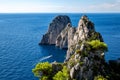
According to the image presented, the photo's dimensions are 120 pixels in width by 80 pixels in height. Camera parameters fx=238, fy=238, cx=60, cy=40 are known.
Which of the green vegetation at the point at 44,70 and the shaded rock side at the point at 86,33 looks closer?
the green vegetation at the point at 44,70

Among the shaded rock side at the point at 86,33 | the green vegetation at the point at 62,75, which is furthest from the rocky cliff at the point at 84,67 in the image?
the shaded rock side at the point at 86,33

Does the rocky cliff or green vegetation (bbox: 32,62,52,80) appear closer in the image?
the rocky cliff

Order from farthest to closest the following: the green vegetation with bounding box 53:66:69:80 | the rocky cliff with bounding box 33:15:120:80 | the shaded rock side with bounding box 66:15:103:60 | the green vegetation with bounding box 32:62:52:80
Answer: the shaded rock side with bounding box 66:15:103:60
the green vegetation with bounding box 32:62:52:80
the green vegetation with bounding box 53:66:69:80
the rocky cliff with bounding box 33:15:120:80

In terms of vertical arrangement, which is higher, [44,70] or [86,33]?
[86,33]

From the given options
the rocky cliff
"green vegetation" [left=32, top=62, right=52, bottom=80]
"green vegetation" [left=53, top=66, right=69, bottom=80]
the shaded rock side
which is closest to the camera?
the rocky cliff

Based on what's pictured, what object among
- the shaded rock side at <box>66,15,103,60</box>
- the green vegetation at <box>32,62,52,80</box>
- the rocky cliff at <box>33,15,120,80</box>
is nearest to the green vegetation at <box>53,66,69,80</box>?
the rocky cliff at <box>33,15,120,80</box>

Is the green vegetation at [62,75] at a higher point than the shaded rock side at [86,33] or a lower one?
lower

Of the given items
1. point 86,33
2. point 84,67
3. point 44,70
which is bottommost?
point 44,70

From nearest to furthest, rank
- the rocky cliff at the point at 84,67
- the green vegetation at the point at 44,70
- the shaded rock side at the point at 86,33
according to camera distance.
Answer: the rocky cliff at the point at 84,67 < the green vegetation at the point at 44,70 < the shaded rock side at the point at 86,33

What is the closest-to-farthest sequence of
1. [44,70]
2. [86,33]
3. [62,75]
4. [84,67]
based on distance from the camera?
[84,67] < [62,75] < [44,70] < [86,33]

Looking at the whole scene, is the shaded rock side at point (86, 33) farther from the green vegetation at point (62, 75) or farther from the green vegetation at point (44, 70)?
the green vegetation at point (62, 75)

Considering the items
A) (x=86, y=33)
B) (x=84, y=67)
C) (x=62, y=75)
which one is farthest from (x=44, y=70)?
(x=86, y=33)

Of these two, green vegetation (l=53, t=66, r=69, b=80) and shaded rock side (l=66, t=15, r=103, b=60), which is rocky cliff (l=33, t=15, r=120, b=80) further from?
shaded rock side (l=66, t=15, r=103, b=60)

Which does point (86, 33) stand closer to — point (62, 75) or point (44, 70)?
point (44, 70)
